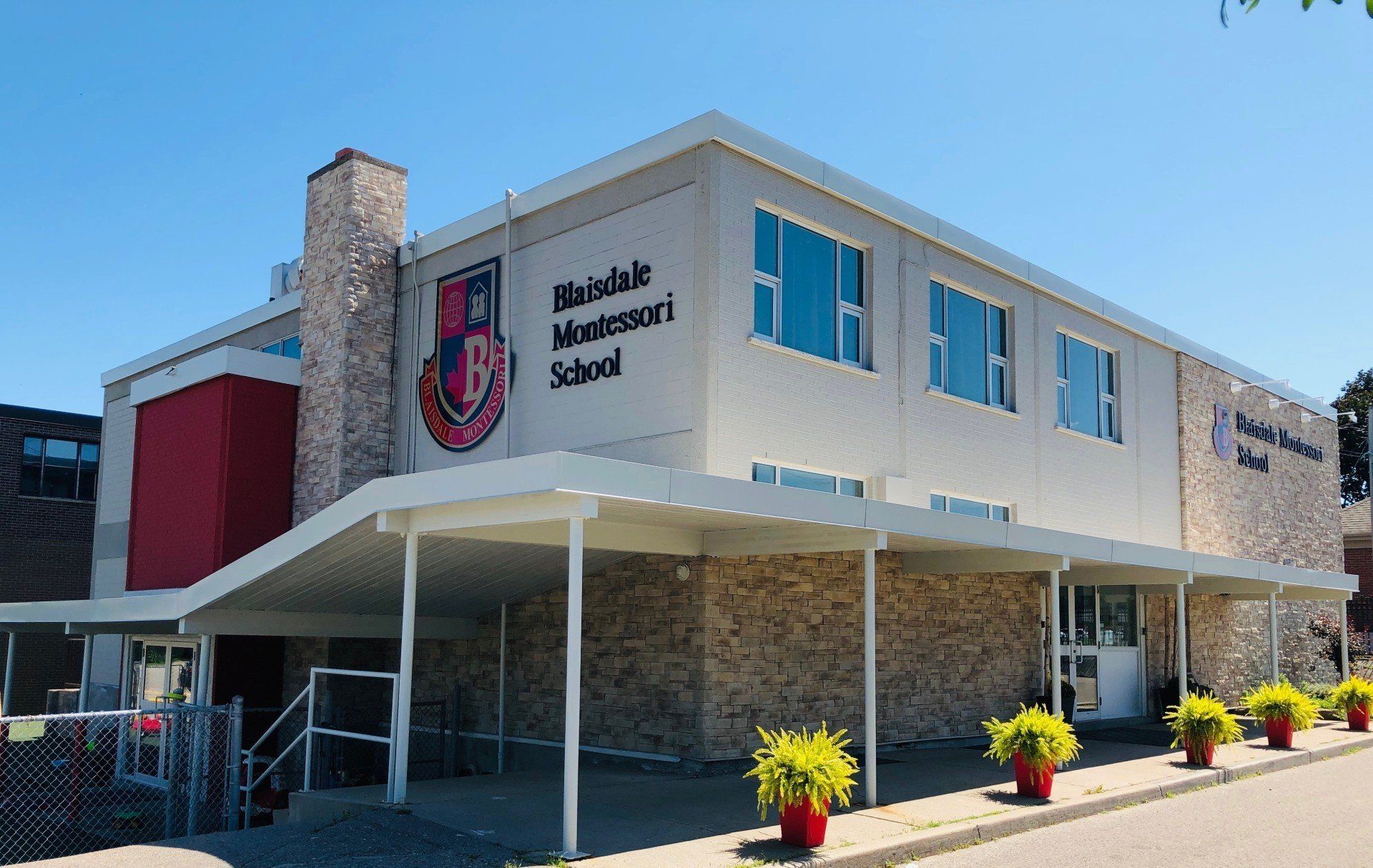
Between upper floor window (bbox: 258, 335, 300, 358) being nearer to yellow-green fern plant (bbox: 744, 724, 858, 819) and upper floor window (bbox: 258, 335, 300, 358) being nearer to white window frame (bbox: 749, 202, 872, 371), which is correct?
white window frame (bbox: 749, 202, 872, 371)

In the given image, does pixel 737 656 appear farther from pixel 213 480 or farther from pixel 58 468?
pixel 58 468

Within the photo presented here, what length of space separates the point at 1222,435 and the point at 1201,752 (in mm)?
12375

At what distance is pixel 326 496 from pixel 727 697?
7317mm

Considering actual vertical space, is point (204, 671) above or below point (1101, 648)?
below

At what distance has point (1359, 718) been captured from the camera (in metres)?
19.6

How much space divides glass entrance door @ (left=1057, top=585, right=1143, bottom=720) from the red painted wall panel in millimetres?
13648

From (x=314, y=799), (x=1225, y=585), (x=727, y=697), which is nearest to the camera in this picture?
(x=314, y=799)

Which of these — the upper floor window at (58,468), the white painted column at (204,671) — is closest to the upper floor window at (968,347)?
the white painted column at (204,671)

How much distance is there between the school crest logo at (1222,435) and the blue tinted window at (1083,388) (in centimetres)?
512

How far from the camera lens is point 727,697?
1374cm

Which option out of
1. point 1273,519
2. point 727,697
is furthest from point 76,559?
point 1273,519

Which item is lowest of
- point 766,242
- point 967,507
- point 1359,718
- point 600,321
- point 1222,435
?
point 1359,718

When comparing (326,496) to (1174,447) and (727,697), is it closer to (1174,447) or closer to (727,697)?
(727,697)

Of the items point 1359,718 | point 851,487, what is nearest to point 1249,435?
point 1359,718
